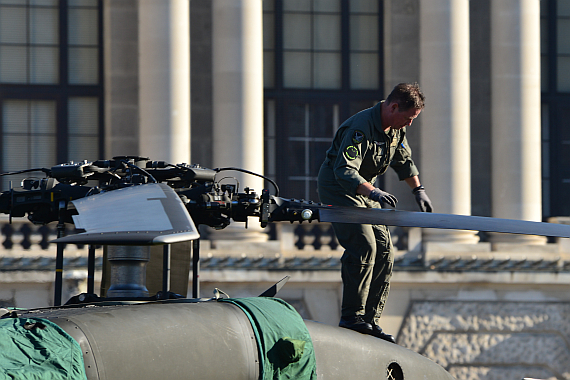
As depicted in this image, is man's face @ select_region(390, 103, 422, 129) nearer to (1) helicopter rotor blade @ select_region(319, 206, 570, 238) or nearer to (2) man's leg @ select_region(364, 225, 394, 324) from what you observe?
(2) man's leg @ select_region(364, 225, 394, 324)

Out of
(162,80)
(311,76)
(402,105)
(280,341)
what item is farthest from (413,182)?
(311,76)

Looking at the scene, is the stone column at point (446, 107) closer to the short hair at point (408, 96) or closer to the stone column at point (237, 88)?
the stone column at point (237, 88)

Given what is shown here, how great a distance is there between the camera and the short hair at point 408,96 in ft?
21.2

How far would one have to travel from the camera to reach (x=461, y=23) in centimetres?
1934

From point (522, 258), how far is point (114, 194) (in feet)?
50.5

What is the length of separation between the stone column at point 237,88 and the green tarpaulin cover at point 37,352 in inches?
547

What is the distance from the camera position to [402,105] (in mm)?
6562

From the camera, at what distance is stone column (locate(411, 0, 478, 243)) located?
19.1 meters

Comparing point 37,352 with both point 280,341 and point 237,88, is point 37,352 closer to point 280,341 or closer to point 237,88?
point 280,341

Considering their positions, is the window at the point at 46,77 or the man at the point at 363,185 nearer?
the man at the point at 363,185

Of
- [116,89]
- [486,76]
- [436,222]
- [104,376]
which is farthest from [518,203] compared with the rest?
[104,376]

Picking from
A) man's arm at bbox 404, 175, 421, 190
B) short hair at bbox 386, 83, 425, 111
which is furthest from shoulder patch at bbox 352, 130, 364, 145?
man's arm at bbox 404, 175, 421, 190

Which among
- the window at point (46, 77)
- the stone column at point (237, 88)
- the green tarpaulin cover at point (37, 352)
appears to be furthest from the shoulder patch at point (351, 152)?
the window at point (46, 77)

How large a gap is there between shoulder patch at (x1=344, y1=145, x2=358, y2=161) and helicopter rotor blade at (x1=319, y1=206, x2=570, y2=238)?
1.17 m
